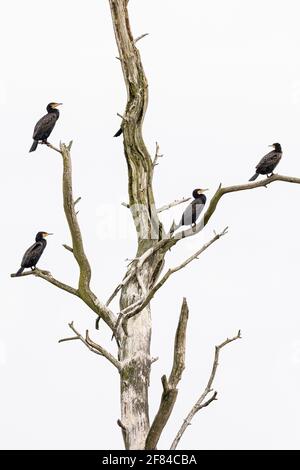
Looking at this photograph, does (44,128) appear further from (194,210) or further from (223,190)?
(223,190)

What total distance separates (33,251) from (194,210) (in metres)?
2.31

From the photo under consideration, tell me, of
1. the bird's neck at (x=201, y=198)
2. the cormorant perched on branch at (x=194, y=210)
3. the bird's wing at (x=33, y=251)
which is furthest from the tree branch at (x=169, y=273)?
the bird's wing at (x=33, y=251)

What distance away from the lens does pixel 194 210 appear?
13078 millimetres

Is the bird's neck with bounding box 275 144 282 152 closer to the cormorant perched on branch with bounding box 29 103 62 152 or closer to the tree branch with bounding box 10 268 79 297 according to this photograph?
the cormorant perched on branch with bounding box 29 103 62 152

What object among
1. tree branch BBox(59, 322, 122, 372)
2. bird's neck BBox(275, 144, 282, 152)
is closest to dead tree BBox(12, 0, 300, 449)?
tree branch BBox(59, 322, 122, 372)

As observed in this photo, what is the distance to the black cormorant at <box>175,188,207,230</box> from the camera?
12945mm

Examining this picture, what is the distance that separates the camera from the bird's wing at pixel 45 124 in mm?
13590

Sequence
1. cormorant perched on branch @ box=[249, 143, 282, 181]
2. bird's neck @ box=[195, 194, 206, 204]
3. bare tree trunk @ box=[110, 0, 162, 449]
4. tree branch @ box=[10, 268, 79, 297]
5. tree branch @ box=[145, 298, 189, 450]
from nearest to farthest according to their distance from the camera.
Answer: tree branch @ box=[145, 298, 189, 450]
bare tree trunk @ box=[110, 0, 162, 449]
tree branch @ box=[10, 268, 79, 297]
bird's neck @ box=[195, 194, 206, 204]
cormorant perched on branch @ box=[249, 143, 282, 181]

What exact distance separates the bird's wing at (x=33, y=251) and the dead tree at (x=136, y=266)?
0.34 m

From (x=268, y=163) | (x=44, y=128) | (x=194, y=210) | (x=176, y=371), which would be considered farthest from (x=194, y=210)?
(x=176, y=371)

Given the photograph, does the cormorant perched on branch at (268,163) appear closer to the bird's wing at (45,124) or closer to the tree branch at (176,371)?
the bird's wing at (45,124)

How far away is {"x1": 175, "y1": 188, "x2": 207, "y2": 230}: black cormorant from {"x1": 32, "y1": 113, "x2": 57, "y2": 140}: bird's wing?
7.62 feet

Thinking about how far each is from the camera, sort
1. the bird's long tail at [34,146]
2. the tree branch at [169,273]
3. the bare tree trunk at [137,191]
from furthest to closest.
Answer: the bird's long tail at [34,146] → the bare tree trunk at [137,191] → the tree branch at [169,273]
